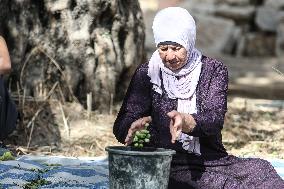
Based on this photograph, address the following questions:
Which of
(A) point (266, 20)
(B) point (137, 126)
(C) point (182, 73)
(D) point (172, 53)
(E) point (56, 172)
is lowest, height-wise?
(E) point (56, 172)

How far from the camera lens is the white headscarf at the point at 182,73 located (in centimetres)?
371

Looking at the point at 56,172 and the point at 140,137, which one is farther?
the point at 56,172

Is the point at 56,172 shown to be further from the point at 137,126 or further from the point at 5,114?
the point at 137,126

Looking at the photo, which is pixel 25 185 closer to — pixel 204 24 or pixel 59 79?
pixel 59 79

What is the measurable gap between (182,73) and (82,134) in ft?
8.70

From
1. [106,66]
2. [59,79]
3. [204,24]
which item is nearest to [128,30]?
[106,66]

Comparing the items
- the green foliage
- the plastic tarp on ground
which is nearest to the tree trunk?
the plastic tarp on ground

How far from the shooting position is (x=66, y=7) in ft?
22.2

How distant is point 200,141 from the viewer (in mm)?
4004

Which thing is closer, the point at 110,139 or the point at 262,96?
the point at 110,139

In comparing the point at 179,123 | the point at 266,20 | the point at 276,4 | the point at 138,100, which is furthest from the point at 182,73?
the point at 276,4

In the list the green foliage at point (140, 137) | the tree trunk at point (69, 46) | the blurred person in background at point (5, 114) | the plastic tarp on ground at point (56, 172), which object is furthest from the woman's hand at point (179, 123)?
the tree trunk at point (69, 46)

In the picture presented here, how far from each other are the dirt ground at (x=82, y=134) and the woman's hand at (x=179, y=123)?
7.96 feet

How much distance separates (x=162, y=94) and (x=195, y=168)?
0.46 meters
